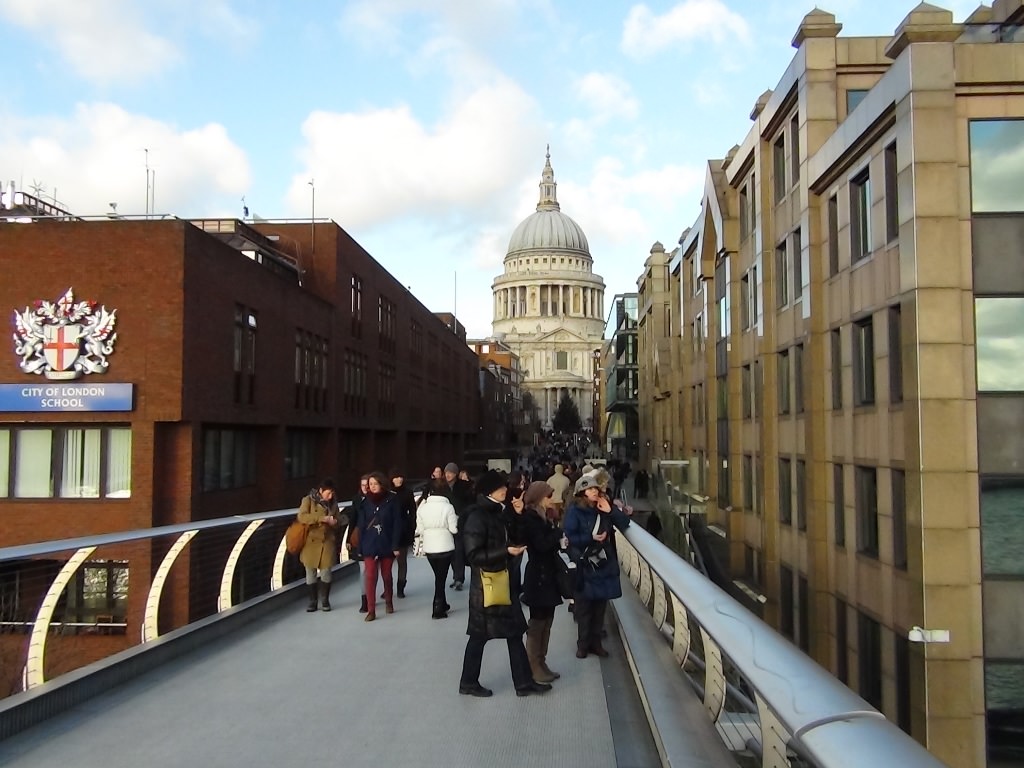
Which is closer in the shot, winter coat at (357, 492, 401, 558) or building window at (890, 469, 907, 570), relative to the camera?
winter coat at (357, 492, 401, 558)

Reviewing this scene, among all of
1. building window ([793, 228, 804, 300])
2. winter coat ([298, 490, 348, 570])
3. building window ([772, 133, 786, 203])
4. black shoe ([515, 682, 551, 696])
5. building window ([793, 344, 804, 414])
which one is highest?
building window ([772, 133, 786, 203])

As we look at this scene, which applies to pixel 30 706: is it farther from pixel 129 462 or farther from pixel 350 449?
pixel 350 449

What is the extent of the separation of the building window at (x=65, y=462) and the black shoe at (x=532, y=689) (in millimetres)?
18265

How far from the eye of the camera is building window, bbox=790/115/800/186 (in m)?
20.9

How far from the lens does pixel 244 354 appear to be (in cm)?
2614

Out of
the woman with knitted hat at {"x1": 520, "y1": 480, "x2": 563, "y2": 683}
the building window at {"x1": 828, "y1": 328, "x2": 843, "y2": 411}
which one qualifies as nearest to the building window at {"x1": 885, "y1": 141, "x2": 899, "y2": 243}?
the building window at {"x1": 828, "y1": 328, "x2": 843, "y2": 411}

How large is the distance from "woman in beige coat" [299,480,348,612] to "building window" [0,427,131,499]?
538 inches

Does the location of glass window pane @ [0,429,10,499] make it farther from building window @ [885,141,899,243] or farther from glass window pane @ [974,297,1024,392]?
glass window pane @ [974,297,1024,392]

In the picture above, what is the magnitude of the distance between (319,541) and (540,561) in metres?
4.27

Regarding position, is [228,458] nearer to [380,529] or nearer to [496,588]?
[380,529]

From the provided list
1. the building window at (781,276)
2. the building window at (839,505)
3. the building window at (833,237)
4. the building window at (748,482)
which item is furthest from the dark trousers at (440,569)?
the building window at (748,482)

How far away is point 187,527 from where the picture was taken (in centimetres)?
954

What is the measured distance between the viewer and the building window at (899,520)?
14867 millimetres

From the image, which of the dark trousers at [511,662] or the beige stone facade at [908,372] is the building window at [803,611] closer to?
the beige stone facade at [908,372]
